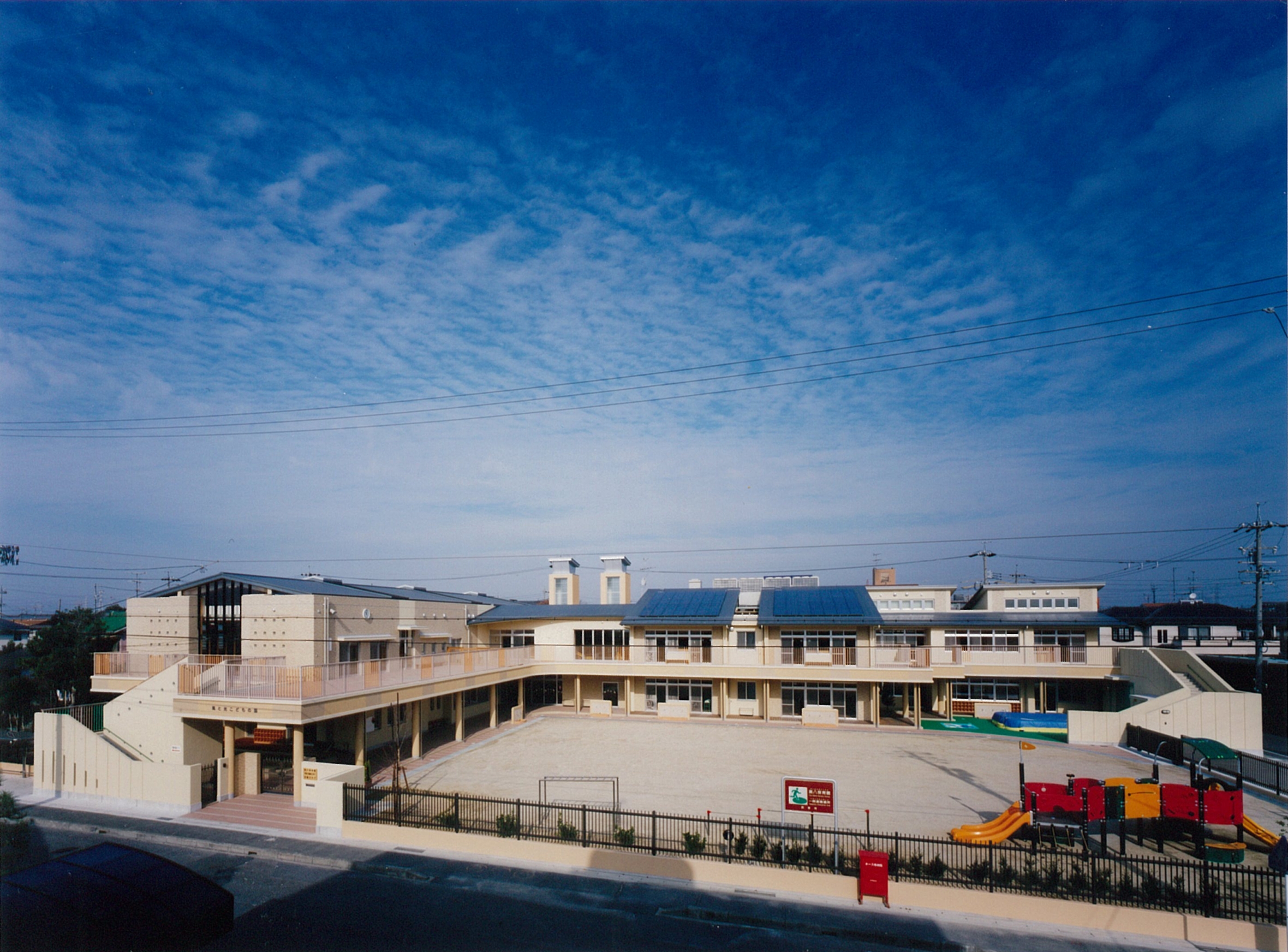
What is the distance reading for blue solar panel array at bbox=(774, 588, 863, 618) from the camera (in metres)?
31.8

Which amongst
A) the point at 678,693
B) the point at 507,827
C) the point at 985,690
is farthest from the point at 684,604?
the point at 507,827

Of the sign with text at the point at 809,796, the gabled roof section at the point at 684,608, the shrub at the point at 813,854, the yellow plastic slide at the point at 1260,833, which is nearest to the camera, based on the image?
the shrub at the point at 813,854

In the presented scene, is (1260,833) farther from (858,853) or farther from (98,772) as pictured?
(98,772)

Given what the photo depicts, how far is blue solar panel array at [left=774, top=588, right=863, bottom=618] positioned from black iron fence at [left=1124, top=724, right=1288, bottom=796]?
1123 cm

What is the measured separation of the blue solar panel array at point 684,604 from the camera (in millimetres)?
33281

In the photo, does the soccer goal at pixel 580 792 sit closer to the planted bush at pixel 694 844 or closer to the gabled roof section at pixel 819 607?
the planted bush at pixel 694 844

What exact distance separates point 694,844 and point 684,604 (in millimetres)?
20720

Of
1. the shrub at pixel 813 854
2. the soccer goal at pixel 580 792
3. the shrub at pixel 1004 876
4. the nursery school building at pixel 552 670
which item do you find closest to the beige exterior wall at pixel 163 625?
the nursery school building at pixel 552 670

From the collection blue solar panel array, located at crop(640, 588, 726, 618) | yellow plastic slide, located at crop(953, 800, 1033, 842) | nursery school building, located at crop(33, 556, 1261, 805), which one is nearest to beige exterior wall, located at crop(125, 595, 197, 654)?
nursery school building, located at crop(33, 556, 1261, 805)

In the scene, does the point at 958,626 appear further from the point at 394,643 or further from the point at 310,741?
the point at 310,741

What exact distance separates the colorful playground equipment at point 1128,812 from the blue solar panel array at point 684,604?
18.2 meters

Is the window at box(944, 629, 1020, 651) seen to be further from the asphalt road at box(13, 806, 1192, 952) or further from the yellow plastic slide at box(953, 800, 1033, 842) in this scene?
the asphalt road at box(13, 806, 1192, 952)

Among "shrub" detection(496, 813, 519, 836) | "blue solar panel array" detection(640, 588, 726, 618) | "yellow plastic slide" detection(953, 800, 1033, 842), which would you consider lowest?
"yellow plastic slide" detection(953, 800, 1033, 842)

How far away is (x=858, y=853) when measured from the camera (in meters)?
13.5
